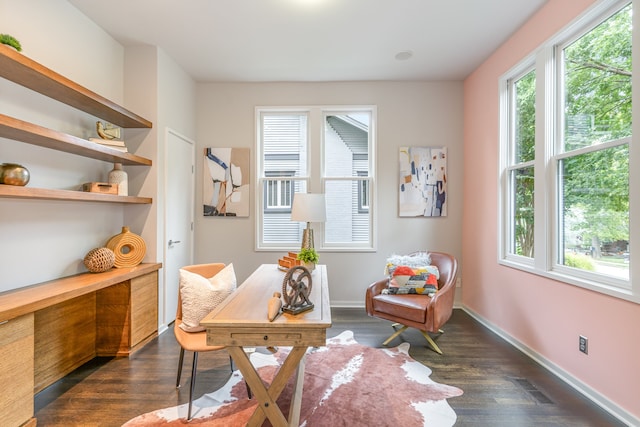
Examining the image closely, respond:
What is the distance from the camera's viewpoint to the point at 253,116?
3.91m

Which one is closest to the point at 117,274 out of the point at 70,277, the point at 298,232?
the point at 70,277

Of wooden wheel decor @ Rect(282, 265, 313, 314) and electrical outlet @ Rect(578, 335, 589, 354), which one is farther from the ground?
wooden wheel decor @ Rect(282, 265, 313, 314)

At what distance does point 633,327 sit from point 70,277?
3884 mm

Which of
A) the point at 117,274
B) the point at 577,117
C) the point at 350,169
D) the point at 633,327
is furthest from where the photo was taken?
the point at 350,169

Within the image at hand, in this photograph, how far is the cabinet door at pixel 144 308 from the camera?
2623 mm

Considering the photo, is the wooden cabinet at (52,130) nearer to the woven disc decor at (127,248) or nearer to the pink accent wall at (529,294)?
the woven disc decor at (127,248)

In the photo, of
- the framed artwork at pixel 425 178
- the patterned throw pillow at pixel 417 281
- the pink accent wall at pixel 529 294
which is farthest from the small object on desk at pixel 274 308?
the framed artwork at pixel 425 178

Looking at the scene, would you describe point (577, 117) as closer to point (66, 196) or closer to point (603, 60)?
point (603, 60)

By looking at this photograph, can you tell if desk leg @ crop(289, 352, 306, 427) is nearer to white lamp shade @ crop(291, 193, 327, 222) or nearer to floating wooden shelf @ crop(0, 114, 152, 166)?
white lamp shade @ crop(291, 193, 327, 222)

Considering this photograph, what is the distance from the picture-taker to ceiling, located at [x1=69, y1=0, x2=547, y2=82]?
2469mm

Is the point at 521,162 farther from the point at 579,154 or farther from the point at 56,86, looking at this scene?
the point at 56,86

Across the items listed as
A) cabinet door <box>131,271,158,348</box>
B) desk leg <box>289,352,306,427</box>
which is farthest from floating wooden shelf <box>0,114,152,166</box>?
desk leg <box>289,352,306,427</box>

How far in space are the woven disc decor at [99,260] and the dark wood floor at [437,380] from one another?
0.79 metres

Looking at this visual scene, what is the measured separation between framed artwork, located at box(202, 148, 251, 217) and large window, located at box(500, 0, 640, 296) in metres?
3.09
